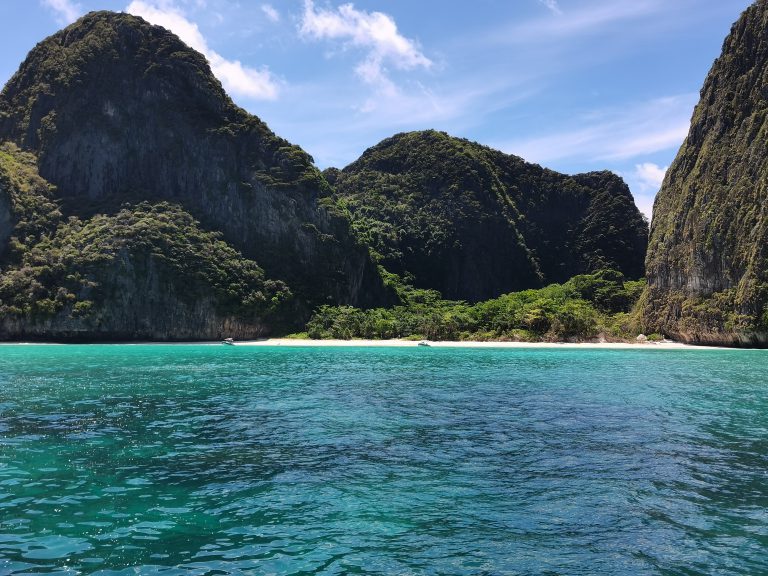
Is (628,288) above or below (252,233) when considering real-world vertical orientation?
below

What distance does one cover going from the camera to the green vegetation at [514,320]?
300ft

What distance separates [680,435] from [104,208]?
410 feet

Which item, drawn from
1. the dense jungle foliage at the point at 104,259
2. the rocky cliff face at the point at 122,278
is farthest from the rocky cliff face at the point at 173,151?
the rocky cliff face at the point at 122,278

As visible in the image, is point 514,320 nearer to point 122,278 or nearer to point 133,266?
point 133,266

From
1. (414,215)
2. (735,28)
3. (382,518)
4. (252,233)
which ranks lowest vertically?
(382,518)

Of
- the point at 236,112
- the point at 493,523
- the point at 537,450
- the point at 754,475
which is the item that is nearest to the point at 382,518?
the point at 493,523

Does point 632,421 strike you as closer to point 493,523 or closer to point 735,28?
point 493,523

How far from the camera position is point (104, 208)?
406 feet

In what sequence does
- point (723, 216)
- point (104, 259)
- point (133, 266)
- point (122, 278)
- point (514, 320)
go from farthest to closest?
1. point (133, 266)
2. point (122, 278)
3. point (104, 259)
4. point (514, 320)
5. point (723, 216)

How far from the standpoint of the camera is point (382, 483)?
49.9 ft

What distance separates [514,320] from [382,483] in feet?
270

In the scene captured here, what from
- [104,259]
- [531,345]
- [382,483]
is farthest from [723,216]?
[104,259]

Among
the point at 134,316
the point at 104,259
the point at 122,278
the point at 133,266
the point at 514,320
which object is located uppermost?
the point at 104,259

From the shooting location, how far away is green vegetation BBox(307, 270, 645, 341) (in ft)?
300
